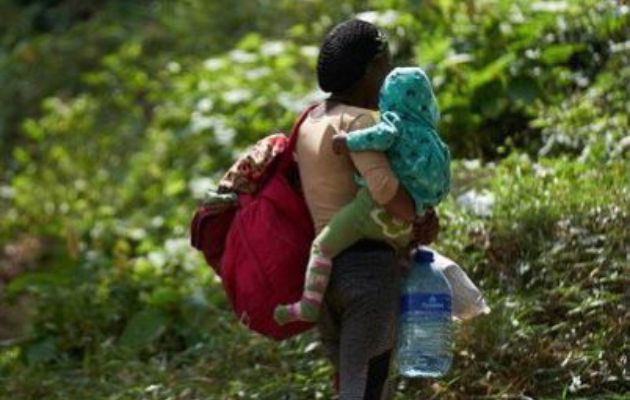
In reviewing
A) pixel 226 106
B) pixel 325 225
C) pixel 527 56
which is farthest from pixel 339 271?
pixel 226 106

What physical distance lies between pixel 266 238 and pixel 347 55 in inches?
27.6

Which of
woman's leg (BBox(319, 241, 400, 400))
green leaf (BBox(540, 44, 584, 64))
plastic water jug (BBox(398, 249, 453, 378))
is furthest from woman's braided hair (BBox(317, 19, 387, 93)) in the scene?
green leaf (BBox(540, 44, 584, 64))

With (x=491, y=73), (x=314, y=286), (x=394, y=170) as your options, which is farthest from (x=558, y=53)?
(x=314, y=286)

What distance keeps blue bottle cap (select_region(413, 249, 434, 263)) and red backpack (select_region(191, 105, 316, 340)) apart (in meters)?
0.40

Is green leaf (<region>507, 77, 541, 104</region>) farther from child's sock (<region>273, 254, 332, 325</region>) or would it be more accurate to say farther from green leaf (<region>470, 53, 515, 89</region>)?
child's sock (<region>273, 254, 332, 325</region>)

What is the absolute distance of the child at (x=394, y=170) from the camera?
5.29 metres

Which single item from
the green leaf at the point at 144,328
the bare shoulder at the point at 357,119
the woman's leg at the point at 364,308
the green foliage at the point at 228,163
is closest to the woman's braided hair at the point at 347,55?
the bare shoulder at the point at 357,119

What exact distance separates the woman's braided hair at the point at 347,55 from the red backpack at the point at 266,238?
0.56 feet

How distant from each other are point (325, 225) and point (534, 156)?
11.2 ft

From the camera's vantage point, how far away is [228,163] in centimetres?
1059

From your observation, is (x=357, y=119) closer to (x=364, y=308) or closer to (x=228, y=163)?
(x=364, y=308)

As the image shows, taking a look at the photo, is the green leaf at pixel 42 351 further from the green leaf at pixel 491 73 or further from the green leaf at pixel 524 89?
the green leaf at pixel 524 89

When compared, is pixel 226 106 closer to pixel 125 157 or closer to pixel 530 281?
pixel 125 157

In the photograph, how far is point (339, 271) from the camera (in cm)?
541
